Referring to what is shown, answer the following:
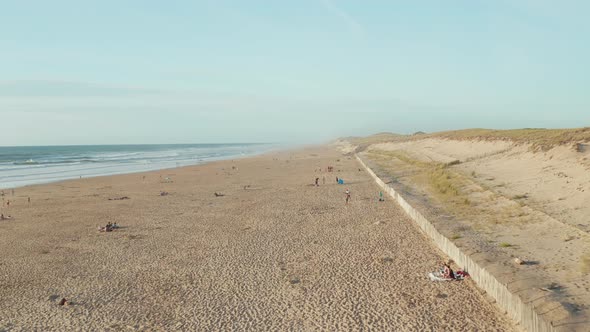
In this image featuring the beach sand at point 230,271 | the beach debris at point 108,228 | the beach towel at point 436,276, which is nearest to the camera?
the beach sand at point 230,271

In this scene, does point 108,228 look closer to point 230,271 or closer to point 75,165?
point 230,271

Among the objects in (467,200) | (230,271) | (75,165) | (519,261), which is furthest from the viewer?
(75,165)

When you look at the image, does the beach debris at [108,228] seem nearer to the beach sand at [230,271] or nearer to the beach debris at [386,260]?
the beach sand at [230,271]

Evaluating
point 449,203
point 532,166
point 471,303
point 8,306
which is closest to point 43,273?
point 8,306

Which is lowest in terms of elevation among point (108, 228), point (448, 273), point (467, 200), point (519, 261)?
point (448, 273)

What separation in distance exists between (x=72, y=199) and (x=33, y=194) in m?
5.38

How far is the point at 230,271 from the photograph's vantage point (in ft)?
48.7

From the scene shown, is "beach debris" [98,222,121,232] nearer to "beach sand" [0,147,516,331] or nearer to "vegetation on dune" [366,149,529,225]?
"beach sand" [0,147,516,331]

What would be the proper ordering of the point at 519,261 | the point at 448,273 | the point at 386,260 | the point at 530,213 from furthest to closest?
the point at 530,213
the point at 386,260
the point at 448,273
the point at 519,261

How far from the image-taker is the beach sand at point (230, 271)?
36.4ft

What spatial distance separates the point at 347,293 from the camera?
498 inches

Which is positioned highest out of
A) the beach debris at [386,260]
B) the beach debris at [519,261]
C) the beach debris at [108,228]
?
the beach debris at [519,261]

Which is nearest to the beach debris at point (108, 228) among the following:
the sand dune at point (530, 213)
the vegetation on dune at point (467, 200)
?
the sand dune at point (530, 213)

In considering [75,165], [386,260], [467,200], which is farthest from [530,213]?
[75,165]
